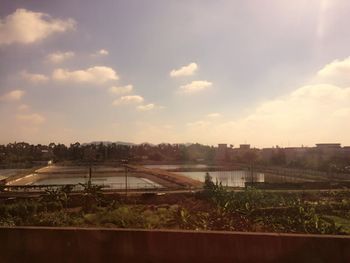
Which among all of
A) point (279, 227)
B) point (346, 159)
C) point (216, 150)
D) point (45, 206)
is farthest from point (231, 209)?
point (216, 150)

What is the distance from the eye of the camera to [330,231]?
54.1 ft

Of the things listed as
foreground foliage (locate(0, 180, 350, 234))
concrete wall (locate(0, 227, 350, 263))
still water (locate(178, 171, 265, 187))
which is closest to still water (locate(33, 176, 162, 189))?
still water (locate(178, 171, 265, 187))

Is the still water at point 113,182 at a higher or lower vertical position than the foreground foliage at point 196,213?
lower

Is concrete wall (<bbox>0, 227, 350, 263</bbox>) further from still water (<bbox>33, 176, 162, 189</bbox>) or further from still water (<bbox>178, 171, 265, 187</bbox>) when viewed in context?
still water (<bbox>178, 171, 265, 187</bbox>)

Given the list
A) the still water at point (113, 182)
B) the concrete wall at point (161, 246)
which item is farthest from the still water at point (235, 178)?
the concrete wall at point (161, 246)

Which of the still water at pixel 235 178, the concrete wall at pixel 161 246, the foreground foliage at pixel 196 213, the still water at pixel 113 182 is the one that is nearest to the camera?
the concrete wall at pixel 161 246

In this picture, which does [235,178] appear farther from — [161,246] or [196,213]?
[161,246]

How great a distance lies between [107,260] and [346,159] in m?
95.0

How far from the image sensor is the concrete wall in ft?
15.1

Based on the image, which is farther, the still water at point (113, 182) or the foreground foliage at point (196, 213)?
the still water at point (113, 182)

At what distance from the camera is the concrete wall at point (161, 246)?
4.61m

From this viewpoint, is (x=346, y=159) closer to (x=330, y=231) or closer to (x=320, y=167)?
(x=320, y=167)

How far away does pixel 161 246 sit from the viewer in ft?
15.8

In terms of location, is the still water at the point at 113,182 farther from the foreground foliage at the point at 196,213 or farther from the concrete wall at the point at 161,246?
the concrete wall at the point at 161,246
